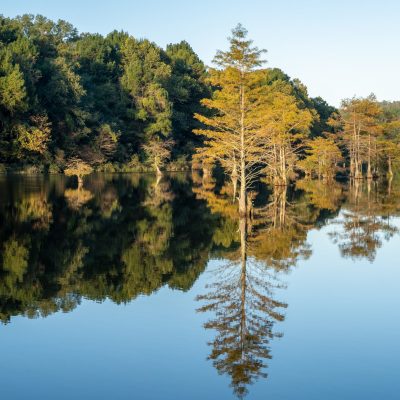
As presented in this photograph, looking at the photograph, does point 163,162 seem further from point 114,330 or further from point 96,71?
point 114,330

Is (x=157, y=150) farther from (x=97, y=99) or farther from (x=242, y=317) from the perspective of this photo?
(x=242, y=317)

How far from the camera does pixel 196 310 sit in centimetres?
1146

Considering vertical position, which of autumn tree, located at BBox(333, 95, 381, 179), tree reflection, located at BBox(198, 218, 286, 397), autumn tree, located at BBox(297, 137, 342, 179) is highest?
autumn tree, located at BBox(333, 95, 381, 179)

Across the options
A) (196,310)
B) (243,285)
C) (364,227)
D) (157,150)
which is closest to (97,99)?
(157,150)

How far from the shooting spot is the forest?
163 feet

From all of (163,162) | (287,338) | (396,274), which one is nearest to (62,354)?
(287,338)

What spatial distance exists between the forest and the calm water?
419 inches

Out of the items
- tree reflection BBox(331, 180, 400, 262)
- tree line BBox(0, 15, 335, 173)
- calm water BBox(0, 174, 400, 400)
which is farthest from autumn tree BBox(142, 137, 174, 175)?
calm water BBox(0, 174, 400, 400)

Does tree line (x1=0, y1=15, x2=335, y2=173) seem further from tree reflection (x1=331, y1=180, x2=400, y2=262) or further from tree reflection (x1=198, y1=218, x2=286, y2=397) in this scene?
tree reflection (x1=198, y1=218, x2=286, y2=397)

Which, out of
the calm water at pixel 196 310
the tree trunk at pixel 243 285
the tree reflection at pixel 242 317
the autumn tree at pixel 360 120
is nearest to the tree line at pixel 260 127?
the autumn tree at pixel 360 120

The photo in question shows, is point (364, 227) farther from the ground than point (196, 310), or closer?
farther from the ground

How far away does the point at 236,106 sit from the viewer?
27219 mm

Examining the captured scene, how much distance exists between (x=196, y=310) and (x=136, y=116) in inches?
2959

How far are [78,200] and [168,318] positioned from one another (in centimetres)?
2361
